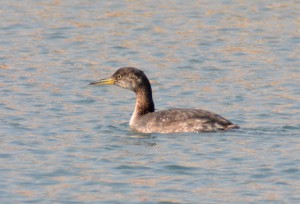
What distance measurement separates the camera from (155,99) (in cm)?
2233

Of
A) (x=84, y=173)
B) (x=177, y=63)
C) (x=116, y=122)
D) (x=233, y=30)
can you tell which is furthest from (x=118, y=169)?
(x=233, y=30)

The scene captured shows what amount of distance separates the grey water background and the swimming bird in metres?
0.20

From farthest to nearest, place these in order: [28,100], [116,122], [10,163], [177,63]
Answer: [177,63] < [28,100] < [116,122] < [10,163]

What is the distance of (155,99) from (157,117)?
2.88 metres

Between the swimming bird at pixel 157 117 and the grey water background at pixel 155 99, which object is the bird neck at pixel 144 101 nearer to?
the swimming bird at pixel 157 117

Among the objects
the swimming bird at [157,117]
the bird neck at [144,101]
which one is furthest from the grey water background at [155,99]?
the bird neck at [144,101]

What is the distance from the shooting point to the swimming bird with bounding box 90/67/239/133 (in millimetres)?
18812

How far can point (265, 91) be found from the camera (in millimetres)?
22469

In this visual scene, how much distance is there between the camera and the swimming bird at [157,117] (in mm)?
18812

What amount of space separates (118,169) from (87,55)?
32.4 feet

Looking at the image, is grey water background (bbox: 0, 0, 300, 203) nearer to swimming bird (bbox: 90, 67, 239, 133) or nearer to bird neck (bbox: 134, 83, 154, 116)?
swimming bird (bbox: 90, 67, 239, 133)

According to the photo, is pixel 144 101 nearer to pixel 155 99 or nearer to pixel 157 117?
pixel 157 117

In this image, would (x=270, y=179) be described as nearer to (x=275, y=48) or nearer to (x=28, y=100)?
(x=28, y=100)

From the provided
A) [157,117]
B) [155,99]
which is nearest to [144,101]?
[157,117]
